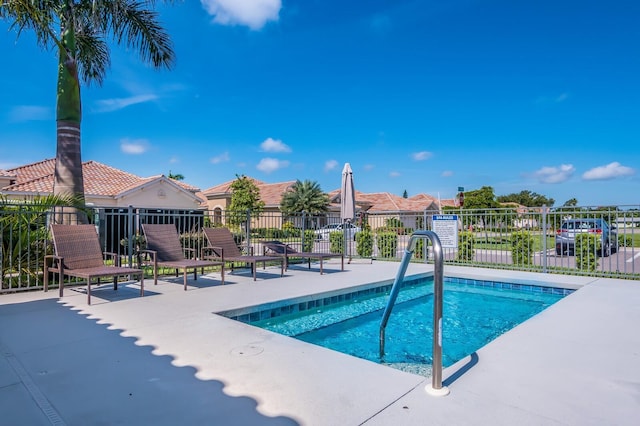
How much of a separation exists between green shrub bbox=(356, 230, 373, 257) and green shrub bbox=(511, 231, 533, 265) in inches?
179

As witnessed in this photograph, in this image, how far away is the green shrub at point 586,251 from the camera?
31.0ft

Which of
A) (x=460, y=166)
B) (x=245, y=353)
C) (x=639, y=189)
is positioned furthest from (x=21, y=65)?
(x=639, y=189)

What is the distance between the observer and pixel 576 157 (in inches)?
1046

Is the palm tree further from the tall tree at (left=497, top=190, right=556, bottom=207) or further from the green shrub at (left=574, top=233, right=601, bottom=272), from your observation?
the tall tree at (left=497, top=190, right=556, bottom=207)

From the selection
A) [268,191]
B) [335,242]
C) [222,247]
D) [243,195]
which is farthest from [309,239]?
[268,191]

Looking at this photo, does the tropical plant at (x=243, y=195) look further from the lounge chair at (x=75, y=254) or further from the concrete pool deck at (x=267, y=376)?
the concrete pool deck at (x=267, y=376)

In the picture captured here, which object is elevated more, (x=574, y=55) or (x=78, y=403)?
(x=574, y=55)

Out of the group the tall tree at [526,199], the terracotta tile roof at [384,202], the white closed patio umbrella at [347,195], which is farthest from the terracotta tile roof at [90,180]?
the tall tree at [526,199]

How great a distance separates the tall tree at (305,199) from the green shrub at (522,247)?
29385 mm

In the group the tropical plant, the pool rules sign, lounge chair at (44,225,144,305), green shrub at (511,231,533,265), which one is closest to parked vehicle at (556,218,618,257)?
green shrub at (511,231,533,265)

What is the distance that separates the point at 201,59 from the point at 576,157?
2536 cm

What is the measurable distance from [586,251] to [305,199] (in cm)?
3123

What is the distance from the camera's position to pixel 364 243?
44.8ft

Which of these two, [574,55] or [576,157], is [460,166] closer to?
[576,157]
